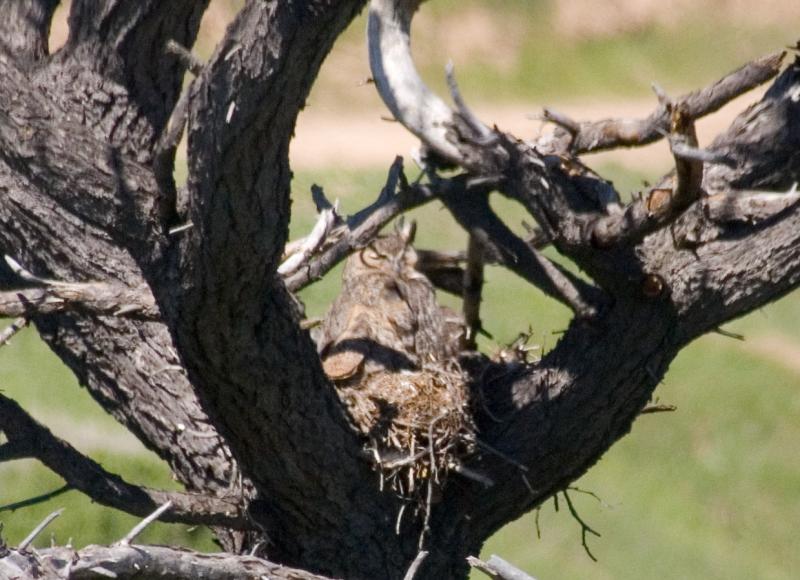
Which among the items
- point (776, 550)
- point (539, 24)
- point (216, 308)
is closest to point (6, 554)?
point (216, 308)

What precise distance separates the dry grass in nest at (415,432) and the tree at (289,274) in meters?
0.06

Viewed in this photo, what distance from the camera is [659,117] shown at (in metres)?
3.35

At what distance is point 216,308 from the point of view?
3.13 metres

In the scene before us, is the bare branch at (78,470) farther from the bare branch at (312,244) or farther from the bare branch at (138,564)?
the bare branch at (312,244)

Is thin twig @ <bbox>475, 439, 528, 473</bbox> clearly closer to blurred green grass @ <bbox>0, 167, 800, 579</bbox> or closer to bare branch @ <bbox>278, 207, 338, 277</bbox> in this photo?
bare branch @ <bbox>278, 207, 338, 277</bbox>

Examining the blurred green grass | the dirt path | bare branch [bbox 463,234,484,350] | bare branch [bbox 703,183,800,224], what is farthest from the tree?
the dirt path

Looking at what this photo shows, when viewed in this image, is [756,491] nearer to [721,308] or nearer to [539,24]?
[721,308]

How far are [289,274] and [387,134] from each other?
12751 mm

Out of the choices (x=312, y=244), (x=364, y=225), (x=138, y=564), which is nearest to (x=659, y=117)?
(x=364, y=225)

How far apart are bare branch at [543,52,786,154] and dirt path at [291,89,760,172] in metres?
10.6

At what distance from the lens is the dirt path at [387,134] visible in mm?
15164

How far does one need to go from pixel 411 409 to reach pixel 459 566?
540mm

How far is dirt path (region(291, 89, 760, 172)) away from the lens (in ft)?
49.8

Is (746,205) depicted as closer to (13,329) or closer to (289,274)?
(289,274)
